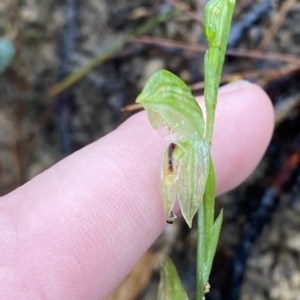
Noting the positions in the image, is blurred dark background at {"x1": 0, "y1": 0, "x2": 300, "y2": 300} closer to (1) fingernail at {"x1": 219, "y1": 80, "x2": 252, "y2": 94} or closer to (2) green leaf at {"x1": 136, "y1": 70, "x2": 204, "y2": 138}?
(1) fingernail at {"x1": 219, "y1": 80, "x2": 252, "y2": 94}

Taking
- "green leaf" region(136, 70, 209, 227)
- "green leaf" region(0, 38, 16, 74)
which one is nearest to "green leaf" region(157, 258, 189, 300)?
"green leaf" region(136, 70, 209, 227)

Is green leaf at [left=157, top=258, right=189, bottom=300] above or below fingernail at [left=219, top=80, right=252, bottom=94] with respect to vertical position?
below

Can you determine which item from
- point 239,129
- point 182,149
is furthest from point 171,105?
point 239,129

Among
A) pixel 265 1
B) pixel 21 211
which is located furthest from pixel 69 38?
pixel 21 211

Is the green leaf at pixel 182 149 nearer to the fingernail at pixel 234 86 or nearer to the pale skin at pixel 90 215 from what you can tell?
the pale skin at pixel 90 215

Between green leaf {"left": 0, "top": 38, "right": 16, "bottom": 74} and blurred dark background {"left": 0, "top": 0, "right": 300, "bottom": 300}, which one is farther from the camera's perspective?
green leaf {"left": 0, "top": 38, "right": 16, "bottom": 74}

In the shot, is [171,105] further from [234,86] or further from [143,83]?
[143,83]
